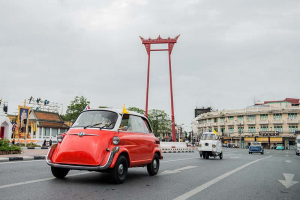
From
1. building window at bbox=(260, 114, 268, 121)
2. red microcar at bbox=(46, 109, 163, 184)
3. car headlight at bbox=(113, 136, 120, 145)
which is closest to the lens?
red microcar at bbox=(46, 109, 163, 184)

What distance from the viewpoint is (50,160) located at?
6449mm

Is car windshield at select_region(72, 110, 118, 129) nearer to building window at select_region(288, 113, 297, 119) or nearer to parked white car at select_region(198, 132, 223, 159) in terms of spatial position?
parked white car at select_region(198, 132, 223, 159)

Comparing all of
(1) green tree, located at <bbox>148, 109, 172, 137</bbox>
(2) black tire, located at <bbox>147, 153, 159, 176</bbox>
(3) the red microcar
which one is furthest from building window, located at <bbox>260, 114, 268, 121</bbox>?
(3) the red microcar

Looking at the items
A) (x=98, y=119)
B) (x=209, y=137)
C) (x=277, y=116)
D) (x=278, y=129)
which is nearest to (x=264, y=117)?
(x=277, y=116)

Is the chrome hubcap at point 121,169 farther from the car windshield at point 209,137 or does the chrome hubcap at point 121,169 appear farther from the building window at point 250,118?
the building window at point 250,118

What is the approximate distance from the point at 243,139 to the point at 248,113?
25.1ft

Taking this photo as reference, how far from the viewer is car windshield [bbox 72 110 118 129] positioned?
6733 mm

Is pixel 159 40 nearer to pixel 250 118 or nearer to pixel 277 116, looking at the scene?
pixel 250 118

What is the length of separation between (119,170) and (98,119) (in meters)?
1.33

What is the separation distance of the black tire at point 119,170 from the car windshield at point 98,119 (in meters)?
0.82

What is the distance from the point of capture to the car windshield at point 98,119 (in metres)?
6.73

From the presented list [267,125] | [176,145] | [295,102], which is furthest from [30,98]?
[295,102]

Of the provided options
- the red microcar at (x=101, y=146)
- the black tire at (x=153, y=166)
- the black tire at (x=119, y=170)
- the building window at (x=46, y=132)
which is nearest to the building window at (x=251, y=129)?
the building window at (x=46, y=132)

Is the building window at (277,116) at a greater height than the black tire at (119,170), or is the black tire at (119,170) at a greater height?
the building window at (277,116)
